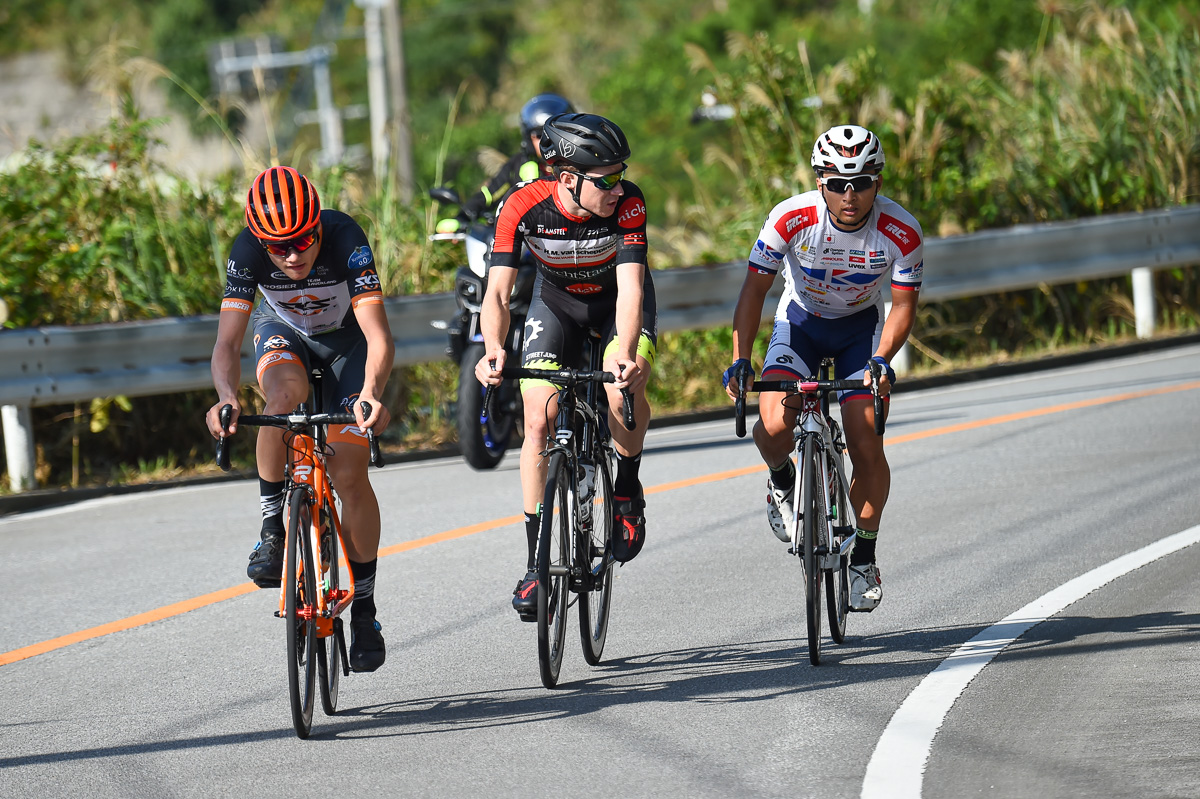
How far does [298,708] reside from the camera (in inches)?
211

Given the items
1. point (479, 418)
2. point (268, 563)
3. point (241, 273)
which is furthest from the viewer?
point (479, 418)

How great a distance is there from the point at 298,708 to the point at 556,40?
210 feet

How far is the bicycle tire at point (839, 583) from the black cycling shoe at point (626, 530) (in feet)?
2.59

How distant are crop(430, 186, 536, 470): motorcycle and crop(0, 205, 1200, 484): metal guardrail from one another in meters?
0.99

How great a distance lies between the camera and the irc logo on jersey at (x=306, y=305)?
6066mm

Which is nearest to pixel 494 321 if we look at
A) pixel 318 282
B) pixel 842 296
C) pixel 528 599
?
pixel 318 282

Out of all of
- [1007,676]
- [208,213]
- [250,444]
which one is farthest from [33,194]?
Result: [1007,676]

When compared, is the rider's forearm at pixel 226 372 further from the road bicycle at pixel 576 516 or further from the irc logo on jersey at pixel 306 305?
the road bicycle at pixel 576 516

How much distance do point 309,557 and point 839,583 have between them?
227cm

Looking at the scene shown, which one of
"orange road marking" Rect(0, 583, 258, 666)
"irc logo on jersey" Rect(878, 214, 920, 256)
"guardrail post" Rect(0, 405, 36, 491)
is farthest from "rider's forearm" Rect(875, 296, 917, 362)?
"guardrail post" Rect(0, 405, 36, 491)

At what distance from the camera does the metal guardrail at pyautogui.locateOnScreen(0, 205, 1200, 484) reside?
10.3m

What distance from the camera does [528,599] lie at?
590 centimetres

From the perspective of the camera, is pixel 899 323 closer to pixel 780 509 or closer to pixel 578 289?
pixel 780 509

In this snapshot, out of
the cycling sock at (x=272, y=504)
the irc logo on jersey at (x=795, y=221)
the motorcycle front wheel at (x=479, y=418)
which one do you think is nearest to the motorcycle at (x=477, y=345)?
the motorcycle front wheel at (x=479, y=418)
